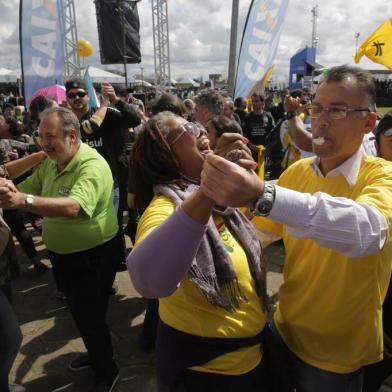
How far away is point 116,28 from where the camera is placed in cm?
895

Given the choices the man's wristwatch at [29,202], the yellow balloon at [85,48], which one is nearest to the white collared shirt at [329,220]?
the man's wristwatch at [29,202]

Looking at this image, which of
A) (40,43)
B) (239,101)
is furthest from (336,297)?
(40,43)

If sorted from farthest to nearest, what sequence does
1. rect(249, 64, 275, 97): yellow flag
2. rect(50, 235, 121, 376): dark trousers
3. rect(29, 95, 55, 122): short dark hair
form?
rect(249, 64, 275, 97): yellow flag, rect(29, 95, 55, 122): short dark hair, rect(50, 235, 121, 376): dark trousers

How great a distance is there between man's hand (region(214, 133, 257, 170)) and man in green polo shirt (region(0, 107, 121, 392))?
1217 millimetres

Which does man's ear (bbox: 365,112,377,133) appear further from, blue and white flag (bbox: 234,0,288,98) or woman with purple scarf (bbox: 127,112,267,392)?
blue and white flag (bbox: 234,0,288,98)

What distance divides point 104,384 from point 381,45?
4.75 m

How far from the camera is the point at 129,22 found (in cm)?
Result: 913

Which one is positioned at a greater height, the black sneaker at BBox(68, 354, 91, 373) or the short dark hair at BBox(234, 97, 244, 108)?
the short dark hair at BBox(234, 97, 244, 108)

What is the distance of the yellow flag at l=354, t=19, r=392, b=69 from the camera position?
4.40 metres

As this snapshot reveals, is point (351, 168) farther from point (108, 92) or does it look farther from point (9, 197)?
point (108, 92)

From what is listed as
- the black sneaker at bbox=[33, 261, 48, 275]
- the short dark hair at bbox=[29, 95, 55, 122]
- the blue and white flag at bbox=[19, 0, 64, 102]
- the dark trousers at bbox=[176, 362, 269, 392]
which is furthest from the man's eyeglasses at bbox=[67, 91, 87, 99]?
the blue and white flag at bbox=[19, 0, 64, 102]

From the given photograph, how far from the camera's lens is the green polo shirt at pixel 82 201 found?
210 centimetres

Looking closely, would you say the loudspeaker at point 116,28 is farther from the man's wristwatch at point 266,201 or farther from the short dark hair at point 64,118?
the man's wristwatch at point 266,201

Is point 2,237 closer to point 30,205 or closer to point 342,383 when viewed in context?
point 30,205
